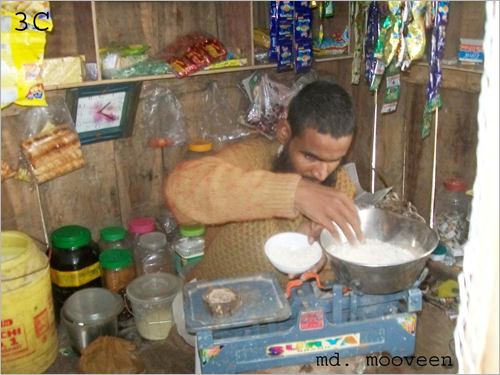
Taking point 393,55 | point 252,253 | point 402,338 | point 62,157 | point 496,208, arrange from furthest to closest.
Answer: point 62,157 < point 393,55 < point 252,253 < point 402,338 < point 496,208

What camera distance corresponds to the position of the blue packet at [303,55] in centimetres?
185

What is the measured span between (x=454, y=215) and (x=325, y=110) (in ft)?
2.48

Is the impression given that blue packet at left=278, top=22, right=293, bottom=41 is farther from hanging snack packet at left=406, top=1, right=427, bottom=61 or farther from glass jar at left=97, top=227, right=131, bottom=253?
glass jar at left=97, top=227, right=131, bottom=253

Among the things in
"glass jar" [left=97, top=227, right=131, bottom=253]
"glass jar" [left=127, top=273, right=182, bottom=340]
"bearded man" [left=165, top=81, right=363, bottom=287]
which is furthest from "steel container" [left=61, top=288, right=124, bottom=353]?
"bearded man" [left=165, top=81, right=363, bottom=287]

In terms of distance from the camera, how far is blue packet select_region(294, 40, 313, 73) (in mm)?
1847

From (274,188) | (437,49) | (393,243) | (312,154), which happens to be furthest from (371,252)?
(437,49)

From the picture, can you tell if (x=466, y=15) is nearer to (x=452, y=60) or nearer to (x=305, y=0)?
(x=452, y=60)

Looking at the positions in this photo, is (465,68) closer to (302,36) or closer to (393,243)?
(302,36)

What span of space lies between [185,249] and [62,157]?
51 cm

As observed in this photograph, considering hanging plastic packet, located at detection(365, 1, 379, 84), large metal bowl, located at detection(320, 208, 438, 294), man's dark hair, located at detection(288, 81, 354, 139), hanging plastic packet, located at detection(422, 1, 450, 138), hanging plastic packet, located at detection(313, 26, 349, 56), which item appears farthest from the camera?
hanging plastic packet, located at detection(313, 26, 349, 56)

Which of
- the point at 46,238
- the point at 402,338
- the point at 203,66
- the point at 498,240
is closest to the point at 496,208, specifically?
the point at 498,240

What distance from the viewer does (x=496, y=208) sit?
1.19 feet

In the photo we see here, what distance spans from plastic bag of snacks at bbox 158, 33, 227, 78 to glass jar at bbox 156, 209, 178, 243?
0.53 meters

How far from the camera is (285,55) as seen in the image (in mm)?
1846
